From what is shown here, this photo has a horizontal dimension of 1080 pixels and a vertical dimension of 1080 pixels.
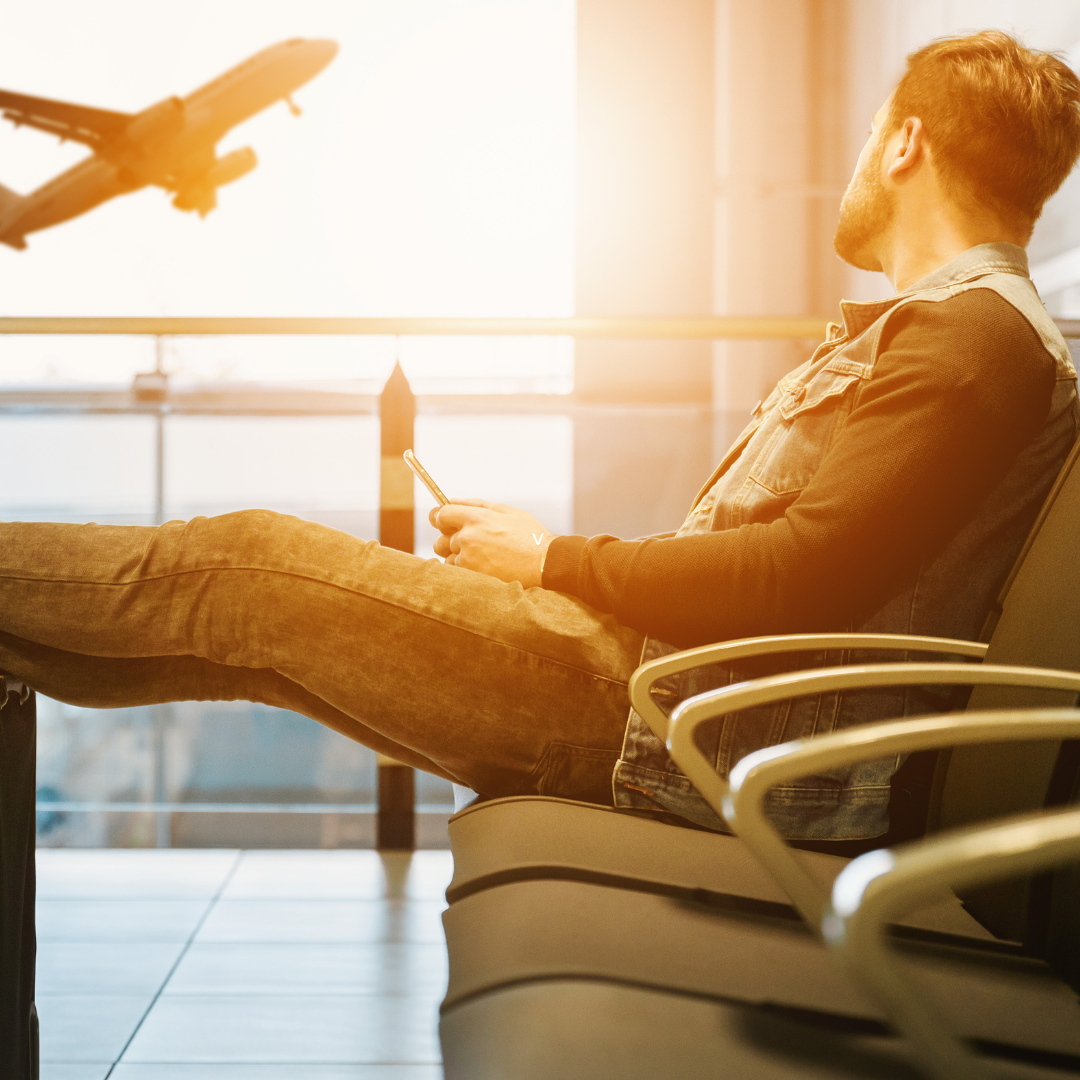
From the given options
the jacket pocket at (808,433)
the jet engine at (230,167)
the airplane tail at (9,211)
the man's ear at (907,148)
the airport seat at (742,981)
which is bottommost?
the airport seat at (742,981)

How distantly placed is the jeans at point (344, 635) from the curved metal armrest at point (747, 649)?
15 cm

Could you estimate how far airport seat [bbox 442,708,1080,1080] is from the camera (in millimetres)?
439

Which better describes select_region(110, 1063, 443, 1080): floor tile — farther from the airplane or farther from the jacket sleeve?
the airplane

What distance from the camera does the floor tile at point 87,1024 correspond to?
3.89 ft

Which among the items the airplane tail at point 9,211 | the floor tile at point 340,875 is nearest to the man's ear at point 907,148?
the floor tile at point 340,875

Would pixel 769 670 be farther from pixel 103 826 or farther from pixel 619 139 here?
pixel 619 139

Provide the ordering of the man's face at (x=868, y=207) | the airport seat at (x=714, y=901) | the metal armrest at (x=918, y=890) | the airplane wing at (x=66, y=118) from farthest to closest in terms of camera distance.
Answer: the airplane wing at (x=66, y=118)
the man's face at (x=868, y=207)
the airport seat at (x=714, y=901)
the metal armrest at (x=918, y=890)

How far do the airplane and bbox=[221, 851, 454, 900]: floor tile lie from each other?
486 centimetres

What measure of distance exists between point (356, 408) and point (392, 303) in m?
3.90

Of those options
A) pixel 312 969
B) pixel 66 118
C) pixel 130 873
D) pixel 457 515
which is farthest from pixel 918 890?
pixel 66 118

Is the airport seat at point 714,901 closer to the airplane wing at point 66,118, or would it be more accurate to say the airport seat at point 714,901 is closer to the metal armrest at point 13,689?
Result: the metal armrest at point 13,689

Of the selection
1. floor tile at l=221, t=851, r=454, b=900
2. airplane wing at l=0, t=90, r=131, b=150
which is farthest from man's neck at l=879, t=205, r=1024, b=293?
airplane wing at l=0, t=90, r=131, b=150

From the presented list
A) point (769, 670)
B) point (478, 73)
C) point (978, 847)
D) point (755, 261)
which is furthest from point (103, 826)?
point (478, 73)

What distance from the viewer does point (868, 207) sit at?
1.23m
